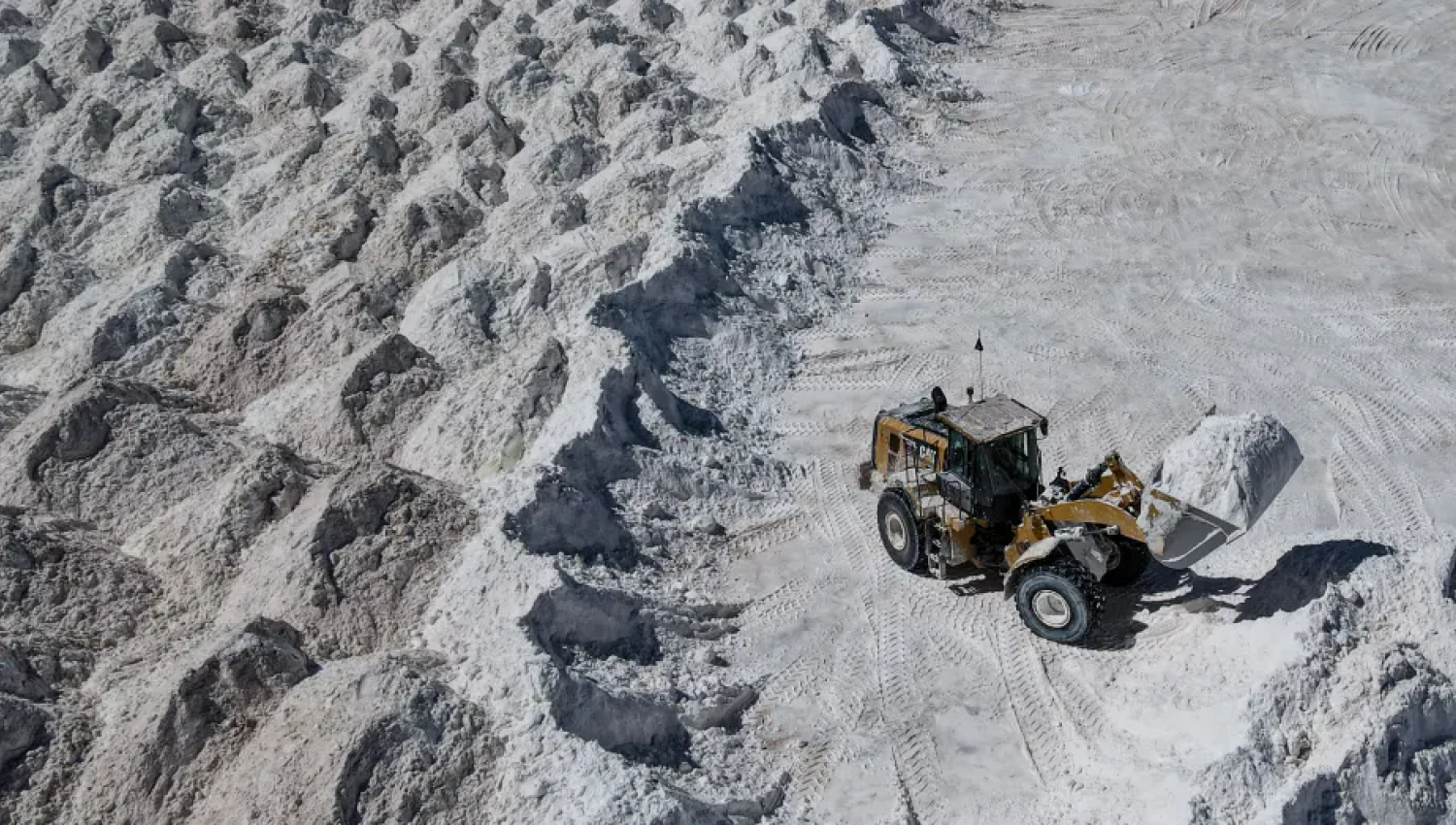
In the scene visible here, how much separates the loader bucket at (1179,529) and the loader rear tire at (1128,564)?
638 mm

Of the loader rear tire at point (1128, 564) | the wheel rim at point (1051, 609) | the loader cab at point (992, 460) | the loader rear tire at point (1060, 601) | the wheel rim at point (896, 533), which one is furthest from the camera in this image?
the wheel rim at point (896, 533)

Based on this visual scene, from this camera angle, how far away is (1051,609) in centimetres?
987

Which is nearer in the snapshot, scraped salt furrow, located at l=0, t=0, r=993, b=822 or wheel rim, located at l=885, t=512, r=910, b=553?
scraped salt furrow, located at l=0, t=0, r=993, b=822

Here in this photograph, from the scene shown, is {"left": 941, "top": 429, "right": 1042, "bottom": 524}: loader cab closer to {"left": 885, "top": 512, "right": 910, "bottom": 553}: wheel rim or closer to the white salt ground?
{"left": 885, "top": 512, "right": 910, "bottom": 553}: wheel rim

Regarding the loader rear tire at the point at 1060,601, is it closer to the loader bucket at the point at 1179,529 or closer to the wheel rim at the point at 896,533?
the loader bucket at the point at 1179,529

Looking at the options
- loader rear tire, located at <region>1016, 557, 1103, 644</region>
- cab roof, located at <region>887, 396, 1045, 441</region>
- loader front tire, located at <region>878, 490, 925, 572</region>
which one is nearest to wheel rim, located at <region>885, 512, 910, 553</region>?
loader front tire, located at <region>878, 490, 925, 572</region>

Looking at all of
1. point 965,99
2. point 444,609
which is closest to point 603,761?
point 444,609

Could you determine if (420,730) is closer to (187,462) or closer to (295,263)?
(187,462)

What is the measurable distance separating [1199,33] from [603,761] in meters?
19.0

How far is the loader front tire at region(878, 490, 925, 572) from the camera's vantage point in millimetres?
10656

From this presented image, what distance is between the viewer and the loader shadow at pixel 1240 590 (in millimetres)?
9578

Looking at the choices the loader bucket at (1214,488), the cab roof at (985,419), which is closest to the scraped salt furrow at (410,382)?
the cab roof at (985,419)

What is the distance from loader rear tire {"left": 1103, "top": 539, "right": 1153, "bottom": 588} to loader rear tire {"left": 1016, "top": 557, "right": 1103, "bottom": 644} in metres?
0.52

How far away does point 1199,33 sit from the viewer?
22344mm
